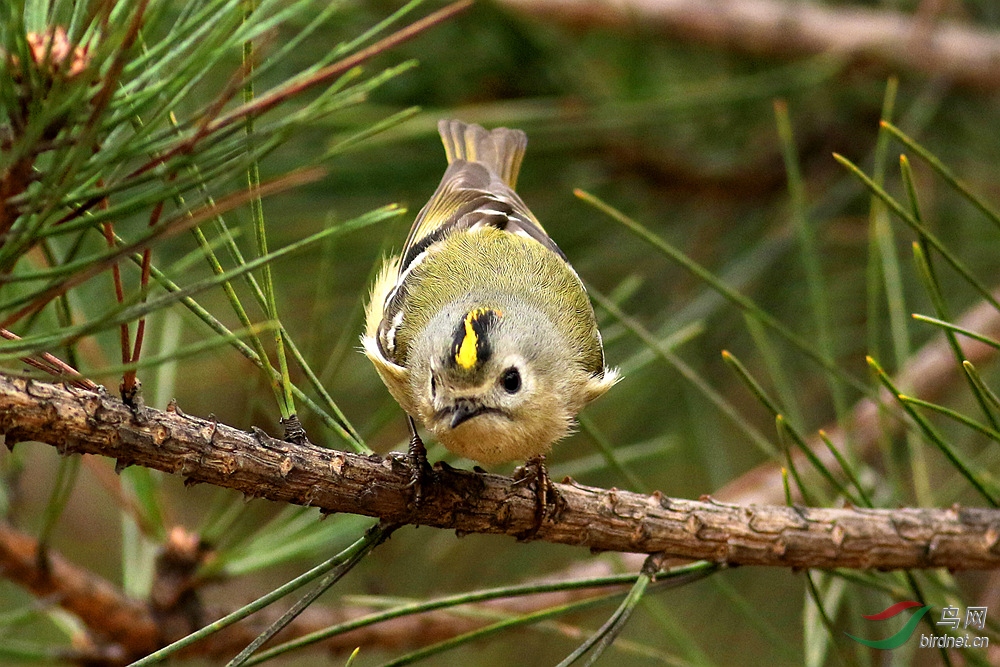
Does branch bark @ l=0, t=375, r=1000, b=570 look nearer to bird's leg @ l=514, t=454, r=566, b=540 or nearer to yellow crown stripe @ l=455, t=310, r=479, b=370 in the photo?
bird's leg @ l=514, t=454, r=566, b=540

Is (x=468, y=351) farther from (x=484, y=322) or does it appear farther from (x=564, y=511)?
(x=564, y=511)

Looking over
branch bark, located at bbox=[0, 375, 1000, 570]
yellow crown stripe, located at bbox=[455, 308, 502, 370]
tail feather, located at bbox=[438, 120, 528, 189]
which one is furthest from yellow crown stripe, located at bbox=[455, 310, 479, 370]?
tail feather, located at bbox=[438, 120, 528, 189]

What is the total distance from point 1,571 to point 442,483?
2.72 feet

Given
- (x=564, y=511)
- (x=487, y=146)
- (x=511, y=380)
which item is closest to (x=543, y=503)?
(x=564, y=511)

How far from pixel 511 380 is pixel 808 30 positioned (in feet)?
4.70

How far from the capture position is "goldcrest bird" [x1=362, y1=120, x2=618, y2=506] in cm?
166

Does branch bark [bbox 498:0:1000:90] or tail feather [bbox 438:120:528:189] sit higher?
branch bark [bbox 498:0:1000:90]

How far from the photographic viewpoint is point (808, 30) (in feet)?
8.41

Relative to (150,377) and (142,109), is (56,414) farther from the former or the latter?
(150,377)

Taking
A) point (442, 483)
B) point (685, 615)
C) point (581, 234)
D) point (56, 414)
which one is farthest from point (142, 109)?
point (685, 615)

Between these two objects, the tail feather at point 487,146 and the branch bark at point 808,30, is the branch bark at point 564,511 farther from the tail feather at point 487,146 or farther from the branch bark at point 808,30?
the branch bark at point 808,30

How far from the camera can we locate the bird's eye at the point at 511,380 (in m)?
1.72

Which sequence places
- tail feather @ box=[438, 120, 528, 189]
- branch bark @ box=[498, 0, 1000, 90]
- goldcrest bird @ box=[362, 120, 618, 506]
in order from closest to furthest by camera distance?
1. goldcrest bird @ box=[362, 120, 618, 506]
2. tail feather @ box=[438, 120, 528, 189]
3. branch bark @ box=[498, 0, 1000, 90]

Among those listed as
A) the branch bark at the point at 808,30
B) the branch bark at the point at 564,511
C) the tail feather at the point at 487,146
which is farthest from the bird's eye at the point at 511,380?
the branch bark at the point at 808,30
